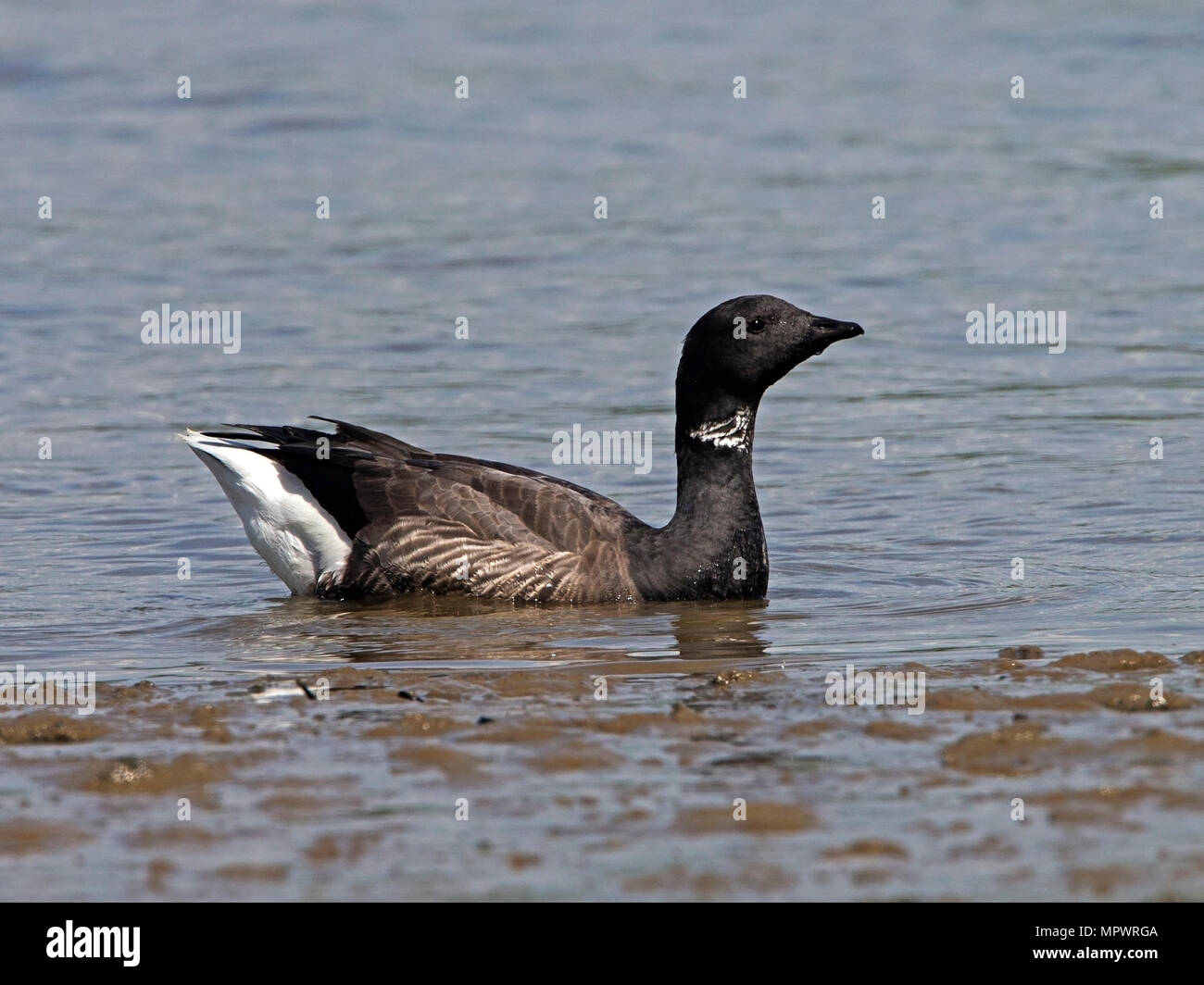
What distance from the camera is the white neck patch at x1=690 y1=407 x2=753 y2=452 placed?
35.1 ft

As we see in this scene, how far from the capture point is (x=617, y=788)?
620cm

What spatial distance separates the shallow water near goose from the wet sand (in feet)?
0.08

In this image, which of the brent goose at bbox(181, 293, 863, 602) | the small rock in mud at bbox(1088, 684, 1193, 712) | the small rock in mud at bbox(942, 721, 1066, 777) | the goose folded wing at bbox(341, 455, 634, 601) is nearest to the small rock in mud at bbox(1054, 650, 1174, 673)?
the small rock in mud at bbox(1088, 684, 1193, 712)

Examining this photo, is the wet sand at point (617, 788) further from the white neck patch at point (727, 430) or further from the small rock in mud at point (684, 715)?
the white neck patch at point (727, 430)

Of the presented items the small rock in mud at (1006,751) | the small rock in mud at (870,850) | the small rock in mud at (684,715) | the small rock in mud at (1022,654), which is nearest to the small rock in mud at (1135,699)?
the small rock in mud at (1006,751)

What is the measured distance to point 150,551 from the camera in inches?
458

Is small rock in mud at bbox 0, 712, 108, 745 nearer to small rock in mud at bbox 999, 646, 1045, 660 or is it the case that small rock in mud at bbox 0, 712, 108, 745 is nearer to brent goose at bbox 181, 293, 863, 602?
brent goose at bbox 181, 293, 863, 602

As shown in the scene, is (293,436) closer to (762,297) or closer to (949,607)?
(762,297)

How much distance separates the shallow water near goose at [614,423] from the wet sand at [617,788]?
2 cm

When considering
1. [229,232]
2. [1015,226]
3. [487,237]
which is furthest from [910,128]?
[229,232]

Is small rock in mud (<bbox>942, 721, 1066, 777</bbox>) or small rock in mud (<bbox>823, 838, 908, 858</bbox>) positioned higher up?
small rock in mud (<bbox>942, 721, 1066, 777</bbox>)

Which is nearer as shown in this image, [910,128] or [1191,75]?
[910,128]

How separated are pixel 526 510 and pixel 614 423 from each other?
394 centimetres

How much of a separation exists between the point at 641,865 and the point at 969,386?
1036 cm
